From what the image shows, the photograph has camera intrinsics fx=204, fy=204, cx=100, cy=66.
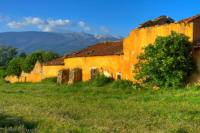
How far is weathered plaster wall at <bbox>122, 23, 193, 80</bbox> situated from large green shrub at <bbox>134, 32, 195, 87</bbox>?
1.88ft

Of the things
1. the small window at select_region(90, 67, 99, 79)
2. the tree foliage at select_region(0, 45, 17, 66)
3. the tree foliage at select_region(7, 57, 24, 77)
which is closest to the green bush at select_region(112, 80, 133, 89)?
the small window at select_region(90, 67, 99, 79)

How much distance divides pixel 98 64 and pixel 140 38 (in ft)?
15.3

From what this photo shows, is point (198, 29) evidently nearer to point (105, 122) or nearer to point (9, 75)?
point (105, 122)

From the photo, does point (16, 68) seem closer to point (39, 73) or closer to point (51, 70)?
Result: point (39, 73)

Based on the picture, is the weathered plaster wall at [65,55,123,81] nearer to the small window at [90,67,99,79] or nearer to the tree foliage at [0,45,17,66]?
the small window at [90,67,99,79]

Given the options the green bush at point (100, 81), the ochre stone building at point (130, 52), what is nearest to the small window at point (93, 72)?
the ochre stone building at point (130, 52)

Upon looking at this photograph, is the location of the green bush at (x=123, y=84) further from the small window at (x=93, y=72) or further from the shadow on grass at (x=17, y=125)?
the shadow on grass at (x=17, y=125)

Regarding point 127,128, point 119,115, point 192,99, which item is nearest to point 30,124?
point 127,128

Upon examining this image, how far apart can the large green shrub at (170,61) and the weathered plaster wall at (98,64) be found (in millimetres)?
4081

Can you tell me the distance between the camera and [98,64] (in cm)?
1697

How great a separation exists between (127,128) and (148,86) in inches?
318

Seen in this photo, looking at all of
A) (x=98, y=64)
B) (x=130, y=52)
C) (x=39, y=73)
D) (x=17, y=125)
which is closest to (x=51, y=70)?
(x=39, y=73)

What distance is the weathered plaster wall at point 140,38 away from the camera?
451 inches

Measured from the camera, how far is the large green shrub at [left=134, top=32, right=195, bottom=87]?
10.7 meters
